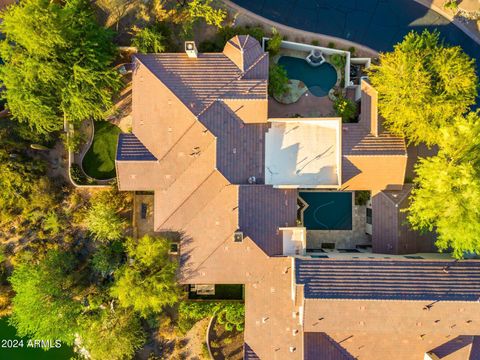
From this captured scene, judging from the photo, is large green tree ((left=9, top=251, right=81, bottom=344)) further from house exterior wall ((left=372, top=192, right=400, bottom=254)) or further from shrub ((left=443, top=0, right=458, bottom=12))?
shrub ((left=443, top=0, right=458, bottom=12))

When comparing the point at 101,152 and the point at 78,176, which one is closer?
the point at 78,176

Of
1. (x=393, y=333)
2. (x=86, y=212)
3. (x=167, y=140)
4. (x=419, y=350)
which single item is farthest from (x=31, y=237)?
(x=419, y=350)

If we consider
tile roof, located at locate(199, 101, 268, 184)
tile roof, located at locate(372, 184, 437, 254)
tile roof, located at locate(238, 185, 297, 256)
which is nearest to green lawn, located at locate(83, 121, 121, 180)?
tile roof, located at locate(199, 101, 268, 184)

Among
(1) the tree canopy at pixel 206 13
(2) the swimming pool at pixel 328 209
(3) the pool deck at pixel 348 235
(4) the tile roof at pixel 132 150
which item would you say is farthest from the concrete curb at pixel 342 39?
(4) the tile roof at pixel 132 150

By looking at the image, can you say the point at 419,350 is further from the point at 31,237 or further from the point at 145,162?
the point at 31,237

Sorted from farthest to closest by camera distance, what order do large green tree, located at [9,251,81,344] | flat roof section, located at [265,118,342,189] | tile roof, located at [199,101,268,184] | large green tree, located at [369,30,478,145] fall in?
flat roof section, located at [265,118,342,189], tile roof, located at [199,101,268,184], large green tree, located at [9,251,81,344], large green tree, located at [369,30,478,145]

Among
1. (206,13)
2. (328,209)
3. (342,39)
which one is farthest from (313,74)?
(328,209)

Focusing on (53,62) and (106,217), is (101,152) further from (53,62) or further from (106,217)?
(53,62)
